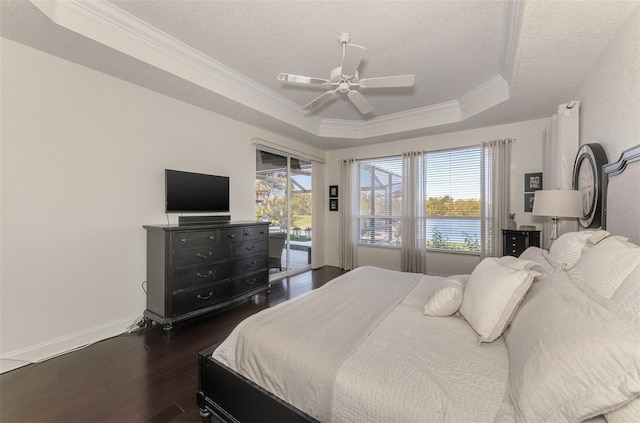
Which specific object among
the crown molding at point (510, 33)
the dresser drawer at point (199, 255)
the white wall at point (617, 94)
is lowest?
the dresser drawer at point (199, 255)

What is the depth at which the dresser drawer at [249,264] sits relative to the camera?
3254mm

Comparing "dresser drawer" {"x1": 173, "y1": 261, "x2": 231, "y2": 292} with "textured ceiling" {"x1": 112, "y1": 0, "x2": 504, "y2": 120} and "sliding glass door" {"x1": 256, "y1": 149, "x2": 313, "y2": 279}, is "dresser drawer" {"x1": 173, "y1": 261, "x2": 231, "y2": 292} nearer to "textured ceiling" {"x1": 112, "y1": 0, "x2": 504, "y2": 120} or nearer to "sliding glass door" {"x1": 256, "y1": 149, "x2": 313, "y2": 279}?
"sliding glass door" {"x1": 256, "y1": 149, "x2": 313, "y2": 279}

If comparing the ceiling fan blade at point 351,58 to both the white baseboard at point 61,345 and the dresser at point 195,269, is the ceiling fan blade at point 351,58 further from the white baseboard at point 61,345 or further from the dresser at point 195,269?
the white baseboard at point 61,345

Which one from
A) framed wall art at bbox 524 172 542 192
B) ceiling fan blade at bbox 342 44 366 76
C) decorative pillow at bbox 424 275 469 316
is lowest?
decorative pillow at bbox 424 275 469 316

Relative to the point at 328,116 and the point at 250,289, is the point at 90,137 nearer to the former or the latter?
the point at 250,289

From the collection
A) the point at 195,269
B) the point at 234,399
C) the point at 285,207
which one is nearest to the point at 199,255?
the point at 195,269

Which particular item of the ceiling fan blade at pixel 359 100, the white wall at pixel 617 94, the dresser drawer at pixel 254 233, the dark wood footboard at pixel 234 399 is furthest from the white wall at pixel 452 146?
the dark wood footboard at pixel 234 399

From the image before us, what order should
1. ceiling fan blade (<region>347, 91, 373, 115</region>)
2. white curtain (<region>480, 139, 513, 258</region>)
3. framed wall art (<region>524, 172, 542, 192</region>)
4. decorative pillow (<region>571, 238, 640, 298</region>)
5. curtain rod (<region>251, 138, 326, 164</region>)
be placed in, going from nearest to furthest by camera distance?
decorative pillow (<region>571, 238, 640, 298</region>) → ceiling fan blade (<region>347, 91, 373, 115</region>) → framed wall art (<region>524, 172, 542, 192</region>) → white curtain (<region>480, 139, 513, 258</region>) → curtain rod (<region>251, 138, 326, 164</region>)

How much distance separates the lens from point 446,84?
3.31 m

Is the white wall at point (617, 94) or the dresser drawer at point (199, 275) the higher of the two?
the white wall at point (617, 94)

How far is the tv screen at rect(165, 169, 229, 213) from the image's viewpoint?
299 cm

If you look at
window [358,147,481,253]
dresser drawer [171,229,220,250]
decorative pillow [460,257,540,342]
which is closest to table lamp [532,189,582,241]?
decorative pillow [460,257,540,342]

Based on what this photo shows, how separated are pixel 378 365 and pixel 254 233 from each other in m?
2.68

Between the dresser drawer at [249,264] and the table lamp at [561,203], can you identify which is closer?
the table lamp at [561,203]
